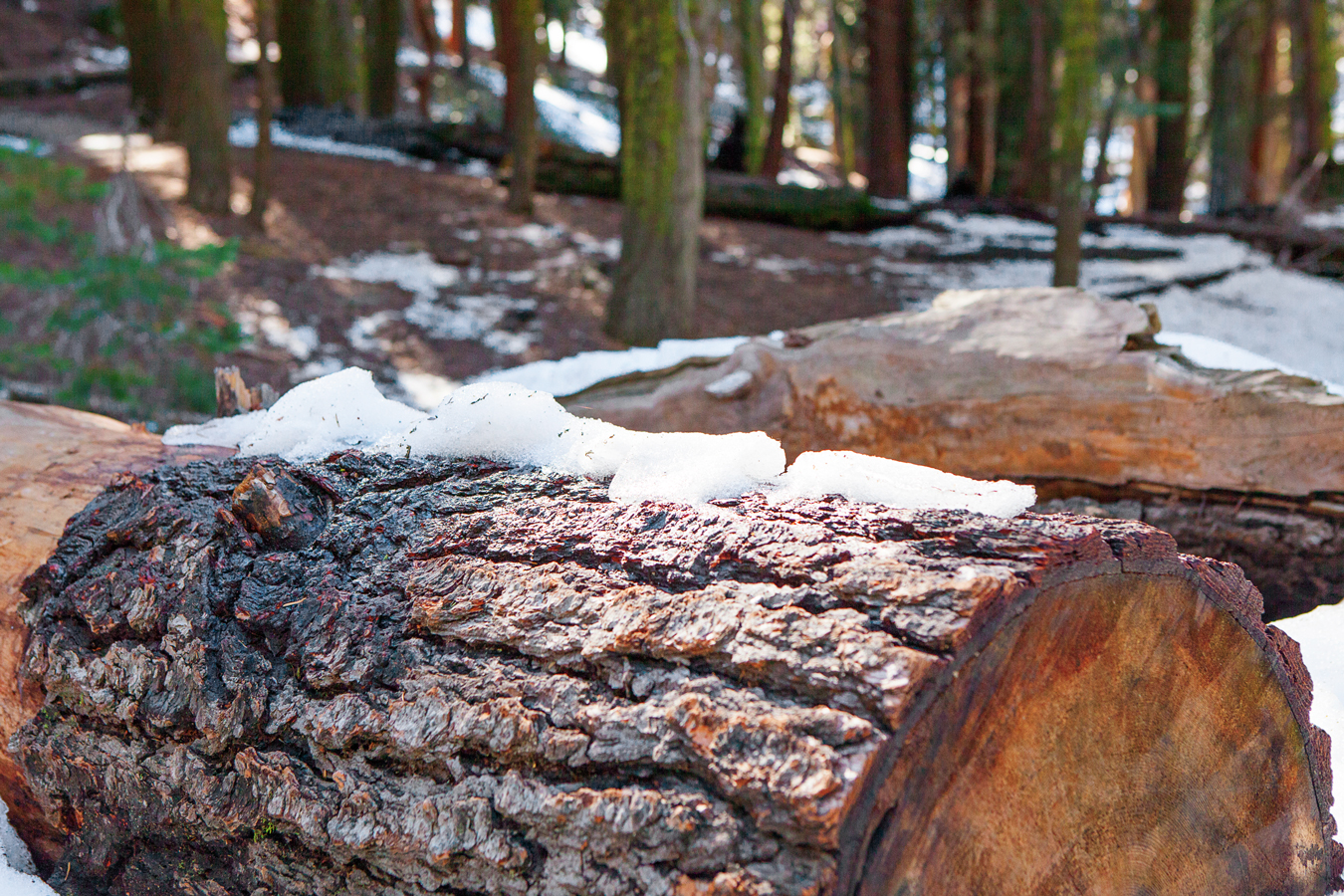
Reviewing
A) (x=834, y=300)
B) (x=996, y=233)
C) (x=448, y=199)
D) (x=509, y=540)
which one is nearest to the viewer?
(x=509, y=540)

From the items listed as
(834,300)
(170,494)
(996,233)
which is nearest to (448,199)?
(834,300)

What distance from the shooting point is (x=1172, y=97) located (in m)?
12.3

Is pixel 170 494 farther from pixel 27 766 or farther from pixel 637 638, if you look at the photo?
pixel 637 638

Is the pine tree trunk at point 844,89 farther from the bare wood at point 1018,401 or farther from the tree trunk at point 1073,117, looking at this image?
the bare wood at point 1018,401

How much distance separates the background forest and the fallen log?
289cm

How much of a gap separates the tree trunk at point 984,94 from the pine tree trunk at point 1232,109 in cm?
361

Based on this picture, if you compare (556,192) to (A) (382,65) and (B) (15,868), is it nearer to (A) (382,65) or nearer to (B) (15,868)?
(A) (382,65)

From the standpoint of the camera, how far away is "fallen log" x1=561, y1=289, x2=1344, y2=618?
277 cm

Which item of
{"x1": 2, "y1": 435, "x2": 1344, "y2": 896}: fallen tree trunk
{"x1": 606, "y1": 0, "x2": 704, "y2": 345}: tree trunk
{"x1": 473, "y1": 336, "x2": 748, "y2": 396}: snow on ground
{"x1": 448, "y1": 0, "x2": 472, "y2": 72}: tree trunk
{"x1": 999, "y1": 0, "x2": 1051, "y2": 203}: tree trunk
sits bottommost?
{"x1": 2, "y1": 435, "x2": 1344, "y2": 896}: fallen tree trunk

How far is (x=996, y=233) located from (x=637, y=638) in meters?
10.7

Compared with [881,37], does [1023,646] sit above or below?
A: below

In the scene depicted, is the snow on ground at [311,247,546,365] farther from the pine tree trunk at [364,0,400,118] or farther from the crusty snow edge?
the pine tree trunk at [364,0,400,118]

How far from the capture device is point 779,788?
0.99 m

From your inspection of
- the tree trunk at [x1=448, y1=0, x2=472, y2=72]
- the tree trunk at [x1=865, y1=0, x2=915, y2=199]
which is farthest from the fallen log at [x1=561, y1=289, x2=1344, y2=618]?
the tree trunk at [x1=448, y1=0, x2=472, y2=72]
